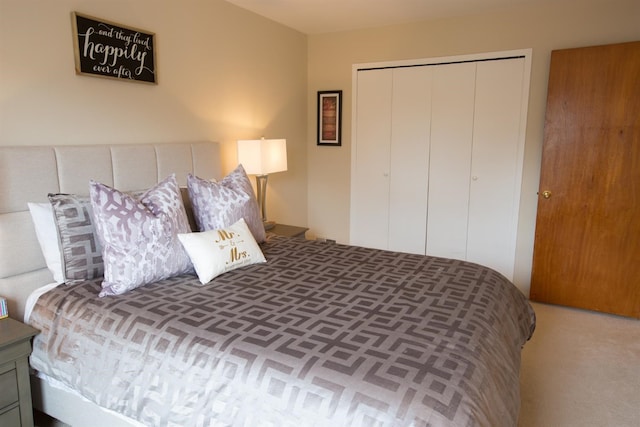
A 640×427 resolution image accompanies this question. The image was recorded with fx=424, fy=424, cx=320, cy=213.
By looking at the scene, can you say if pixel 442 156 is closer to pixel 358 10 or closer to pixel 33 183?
pixel 358 10

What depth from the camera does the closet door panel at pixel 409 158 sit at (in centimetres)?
397

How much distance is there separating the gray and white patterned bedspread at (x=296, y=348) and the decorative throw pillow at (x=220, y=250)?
68mm

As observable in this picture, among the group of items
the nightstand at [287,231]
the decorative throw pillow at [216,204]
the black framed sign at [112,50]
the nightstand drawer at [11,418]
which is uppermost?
the black framed sign at [112,50]

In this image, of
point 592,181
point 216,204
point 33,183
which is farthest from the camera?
point 592,181

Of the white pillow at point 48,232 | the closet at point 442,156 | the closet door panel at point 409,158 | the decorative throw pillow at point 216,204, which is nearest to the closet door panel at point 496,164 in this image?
the closet at point 442,156

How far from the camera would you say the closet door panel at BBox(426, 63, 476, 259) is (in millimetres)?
3779

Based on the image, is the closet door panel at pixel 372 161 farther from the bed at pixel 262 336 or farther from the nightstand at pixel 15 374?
the nightstand at pixel 15 374

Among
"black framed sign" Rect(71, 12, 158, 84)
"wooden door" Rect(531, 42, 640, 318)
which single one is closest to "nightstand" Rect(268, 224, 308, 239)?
"black framed sign" Rect(71, 12, 158, 84)

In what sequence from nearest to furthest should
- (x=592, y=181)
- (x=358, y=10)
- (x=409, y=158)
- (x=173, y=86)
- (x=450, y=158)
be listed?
(x=173, y=86), (x=592, y=181), (x=358, y=10), (x=450, y=158), (x=409, y=158)

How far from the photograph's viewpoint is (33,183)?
2.04 meters

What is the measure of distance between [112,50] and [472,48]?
2.85 meters

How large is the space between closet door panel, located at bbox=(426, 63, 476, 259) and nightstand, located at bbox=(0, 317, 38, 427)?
3289 millimetres

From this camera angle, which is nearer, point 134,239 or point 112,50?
point 134,239

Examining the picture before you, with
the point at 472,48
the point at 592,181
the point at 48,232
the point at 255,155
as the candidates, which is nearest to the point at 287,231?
the point at 255,155
